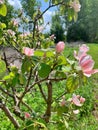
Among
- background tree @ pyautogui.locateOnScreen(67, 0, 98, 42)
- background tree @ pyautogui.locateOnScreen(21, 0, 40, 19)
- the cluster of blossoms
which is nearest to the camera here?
the cluster of blossoms

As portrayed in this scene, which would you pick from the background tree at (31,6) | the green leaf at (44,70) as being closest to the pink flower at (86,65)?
the green leaf at (44,70)

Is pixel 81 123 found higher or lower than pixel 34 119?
lower

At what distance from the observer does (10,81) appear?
170 centimetres

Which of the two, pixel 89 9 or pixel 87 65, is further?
pixel 89 9

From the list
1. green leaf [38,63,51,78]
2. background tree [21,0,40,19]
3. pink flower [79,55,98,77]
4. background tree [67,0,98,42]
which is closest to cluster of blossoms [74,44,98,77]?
pink flower [79,55,98,77]

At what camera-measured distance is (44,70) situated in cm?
152

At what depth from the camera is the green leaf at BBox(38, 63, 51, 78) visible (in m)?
1.51

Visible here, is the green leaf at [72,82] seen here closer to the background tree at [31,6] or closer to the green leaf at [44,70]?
the green leaf at [44,70]

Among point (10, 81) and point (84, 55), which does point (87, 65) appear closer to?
point (84, 55)

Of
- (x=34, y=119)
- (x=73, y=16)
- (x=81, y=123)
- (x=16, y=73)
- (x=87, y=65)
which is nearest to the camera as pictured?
(x=87, y=65)

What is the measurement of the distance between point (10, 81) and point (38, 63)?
0.59 ft

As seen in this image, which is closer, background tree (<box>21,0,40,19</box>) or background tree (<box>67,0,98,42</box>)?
background tree (<box>21,0,40,19</box>)

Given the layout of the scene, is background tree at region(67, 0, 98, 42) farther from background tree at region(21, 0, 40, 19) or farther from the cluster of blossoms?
Result: the cluster of blossoms

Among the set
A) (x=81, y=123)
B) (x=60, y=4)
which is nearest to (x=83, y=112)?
(x=81, y=123)
